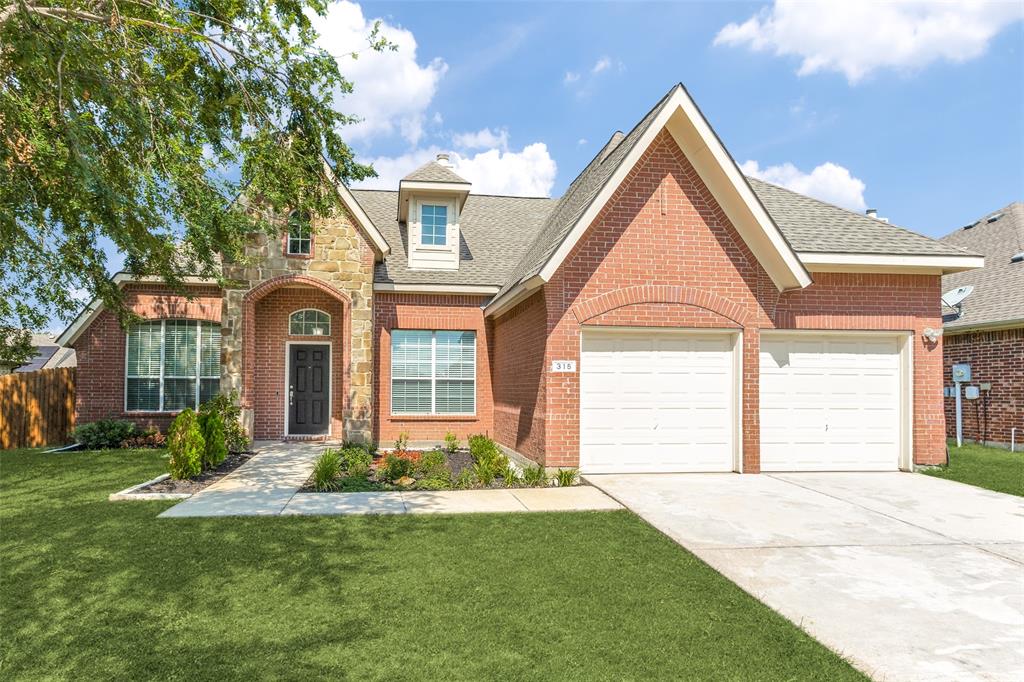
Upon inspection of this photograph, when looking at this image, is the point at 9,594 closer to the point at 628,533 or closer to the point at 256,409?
the point at 628,533

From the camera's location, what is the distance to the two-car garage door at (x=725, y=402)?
37.9 feet

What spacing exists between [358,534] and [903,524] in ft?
21.8

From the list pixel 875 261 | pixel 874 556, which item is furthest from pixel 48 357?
pixel 874 556

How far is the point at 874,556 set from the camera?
651 centimetres

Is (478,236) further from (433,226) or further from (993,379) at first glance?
(993,379)

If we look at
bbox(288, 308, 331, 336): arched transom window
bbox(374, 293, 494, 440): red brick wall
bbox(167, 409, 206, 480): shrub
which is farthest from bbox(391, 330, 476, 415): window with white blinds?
bbox(167, 409, 206, 480): shrub

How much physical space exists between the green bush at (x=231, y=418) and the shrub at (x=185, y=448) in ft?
9.18

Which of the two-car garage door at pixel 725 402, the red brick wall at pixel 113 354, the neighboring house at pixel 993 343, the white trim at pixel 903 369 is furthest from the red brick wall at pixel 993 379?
the red brick wall at pixel 113 354

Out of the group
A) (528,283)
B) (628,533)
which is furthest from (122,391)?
(628,533)

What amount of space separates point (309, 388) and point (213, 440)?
4.82 m

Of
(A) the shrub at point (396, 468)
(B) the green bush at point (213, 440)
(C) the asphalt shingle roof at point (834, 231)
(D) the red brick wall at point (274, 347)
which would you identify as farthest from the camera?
(D) the red brick wall at point (274, 347)

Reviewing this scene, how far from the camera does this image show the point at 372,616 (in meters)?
4.85

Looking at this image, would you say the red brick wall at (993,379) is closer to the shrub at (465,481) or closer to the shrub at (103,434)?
the shrub at (465,481)

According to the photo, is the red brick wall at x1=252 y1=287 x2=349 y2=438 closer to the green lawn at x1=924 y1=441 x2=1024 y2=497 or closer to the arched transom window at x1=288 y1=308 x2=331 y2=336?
the arched transom window at x1=288 y1=308 x2=331 y2=336
